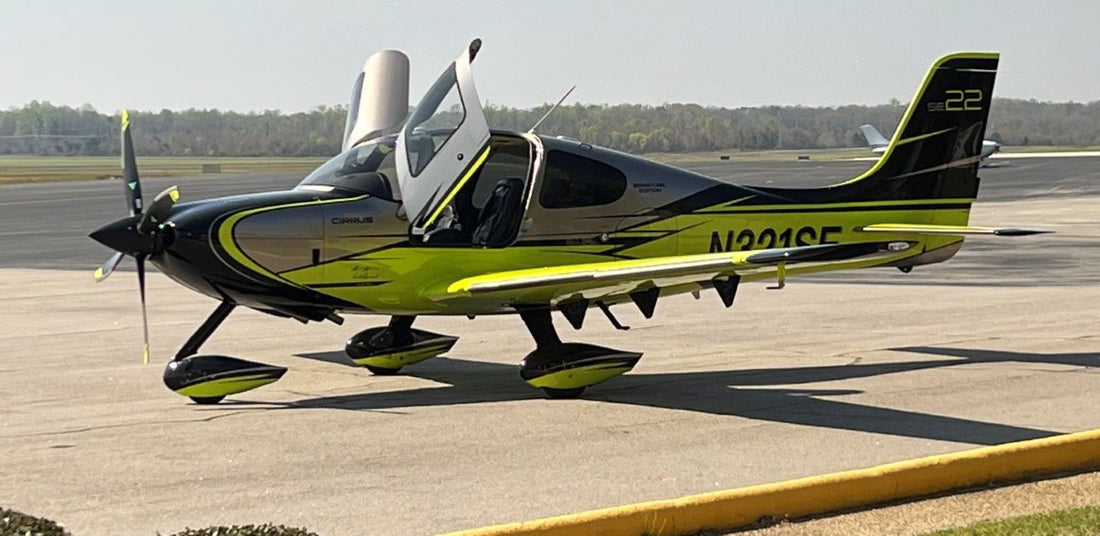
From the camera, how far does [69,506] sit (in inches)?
315

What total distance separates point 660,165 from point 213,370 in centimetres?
409

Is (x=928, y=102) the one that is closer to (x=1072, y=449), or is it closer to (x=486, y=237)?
(x=486, y=237)

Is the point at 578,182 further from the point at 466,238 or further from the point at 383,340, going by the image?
the point at 383,340

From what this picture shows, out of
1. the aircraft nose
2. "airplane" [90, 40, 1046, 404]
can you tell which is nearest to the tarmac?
"airplane" [90, 40, 1046, 404]

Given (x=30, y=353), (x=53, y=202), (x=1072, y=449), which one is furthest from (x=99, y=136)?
(x=1072, y=449)

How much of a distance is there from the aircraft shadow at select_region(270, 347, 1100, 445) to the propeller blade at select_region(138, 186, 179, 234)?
5.34 feet

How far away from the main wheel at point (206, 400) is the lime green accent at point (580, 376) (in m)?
2.29

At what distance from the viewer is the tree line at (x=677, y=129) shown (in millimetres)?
98312

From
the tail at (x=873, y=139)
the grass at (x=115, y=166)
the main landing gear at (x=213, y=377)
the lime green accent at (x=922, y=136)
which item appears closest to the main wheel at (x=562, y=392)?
the main landing gear at (x=213, y=377)

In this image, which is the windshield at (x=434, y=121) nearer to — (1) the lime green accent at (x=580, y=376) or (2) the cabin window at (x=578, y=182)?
(2) the cabin window at (x=578, y=182)

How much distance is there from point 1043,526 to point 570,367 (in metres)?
4.94

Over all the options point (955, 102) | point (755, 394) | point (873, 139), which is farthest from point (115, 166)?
point (755, 394)

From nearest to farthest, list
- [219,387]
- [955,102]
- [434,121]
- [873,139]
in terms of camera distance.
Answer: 1. [219,387]
2. [434,121]
3. [955,102]
4. [873,139]

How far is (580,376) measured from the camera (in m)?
11.6
